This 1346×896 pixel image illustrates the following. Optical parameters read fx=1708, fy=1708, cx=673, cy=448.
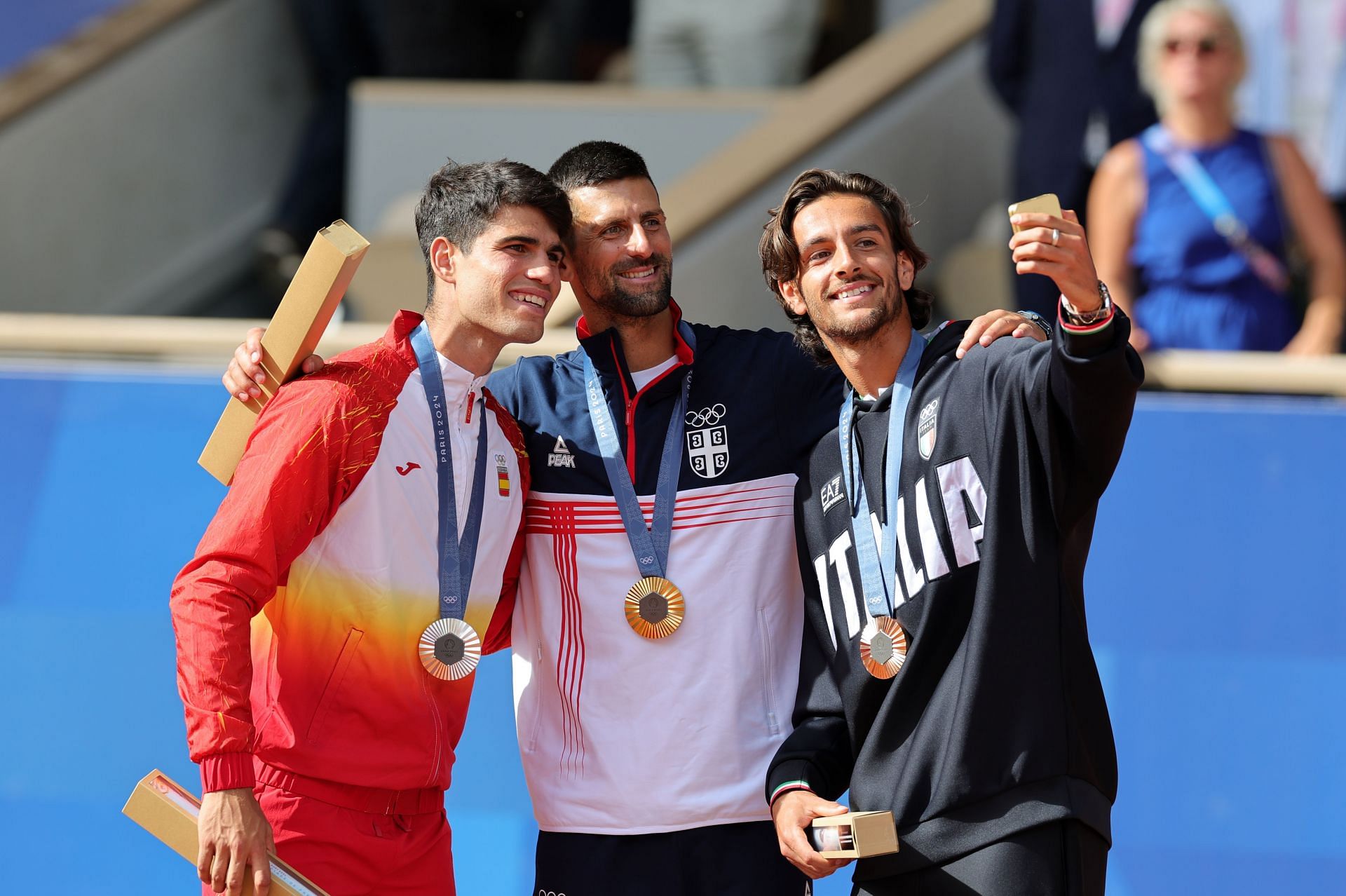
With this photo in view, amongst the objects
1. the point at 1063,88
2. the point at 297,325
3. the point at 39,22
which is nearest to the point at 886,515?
the point at 297,325

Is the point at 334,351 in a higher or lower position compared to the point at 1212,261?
lower

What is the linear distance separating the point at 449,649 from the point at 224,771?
0.48m

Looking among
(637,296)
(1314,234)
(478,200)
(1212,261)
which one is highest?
(1314,234)

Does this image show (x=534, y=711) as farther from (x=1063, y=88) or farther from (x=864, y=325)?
(x=1063, y=88)

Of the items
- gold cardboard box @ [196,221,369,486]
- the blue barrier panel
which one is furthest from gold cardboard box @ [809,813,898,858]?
the blue barrier panel

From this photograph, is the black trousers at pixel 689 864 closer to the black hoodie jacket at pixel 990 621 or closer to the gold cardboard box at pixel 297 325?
the black hoodie jacket at pixel 990 621

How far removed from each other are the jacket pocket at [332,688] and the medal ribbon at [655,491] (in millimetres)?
533

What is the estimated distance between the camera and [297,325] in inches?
118

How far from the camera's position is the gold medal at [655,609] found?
3.10 metres

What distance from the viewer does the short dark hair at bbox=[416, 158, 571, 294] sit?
3154 mm

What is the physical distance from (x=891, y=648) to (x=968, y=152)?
3834 mm

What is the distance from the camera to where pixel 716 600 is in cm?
313

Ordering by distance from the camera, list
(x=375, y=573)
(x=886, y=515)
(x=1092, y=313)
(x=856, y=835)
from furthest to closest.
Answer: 1. (x=375, y=573)
2. (x=886, y=515)
3. (x=856, y=835)
4. (x=1092, y=313)

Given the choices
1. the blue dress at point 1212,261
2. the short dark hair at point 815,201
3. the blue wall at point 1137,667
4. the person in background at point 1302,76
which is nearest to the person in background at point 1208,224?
the blue dress at point 1212,261
